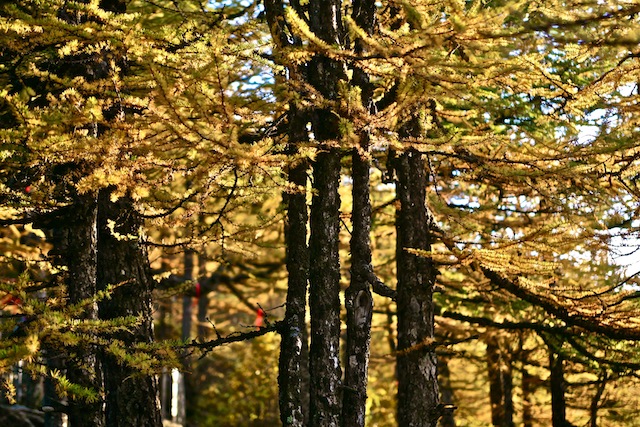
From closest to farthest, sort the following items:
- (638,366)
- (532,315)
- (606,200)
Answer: (606,200)
(638,366)
(532,315)

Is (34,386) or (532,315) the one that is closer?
(532,315)

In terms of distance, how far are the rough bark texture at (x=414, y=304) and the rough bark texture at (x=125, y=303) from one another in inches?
131

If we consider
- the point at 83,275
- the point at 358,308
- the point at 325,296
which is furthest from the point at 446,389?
the point at 83,275

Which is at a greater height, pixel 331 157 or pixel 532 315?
pixel 331 157

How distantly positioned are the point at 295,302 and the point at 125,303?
2062 millimetres

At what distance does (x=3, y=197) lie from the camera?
282 inches

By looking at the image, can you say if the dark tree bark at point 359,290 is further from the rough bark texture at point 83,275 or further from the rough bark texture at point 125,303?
the rough bark texture at point 83,275

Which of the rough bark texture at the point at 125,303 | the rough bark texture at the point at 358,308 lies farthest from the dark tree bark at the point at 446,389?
the rough bark texture at the point at 125,303

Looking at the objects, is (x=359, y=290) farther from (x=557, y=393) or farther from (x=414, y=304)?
(x=557, y=393)

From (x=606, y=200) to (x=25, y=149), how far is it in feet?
22.3

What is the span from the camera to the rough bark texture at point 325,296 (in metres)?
7.70

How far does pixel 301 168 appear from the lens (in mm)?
8500

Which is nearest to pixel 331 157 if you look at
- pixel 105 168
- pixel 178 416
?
pixel 105 168

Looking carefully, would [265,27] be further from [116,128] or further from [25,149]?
[25,149]
